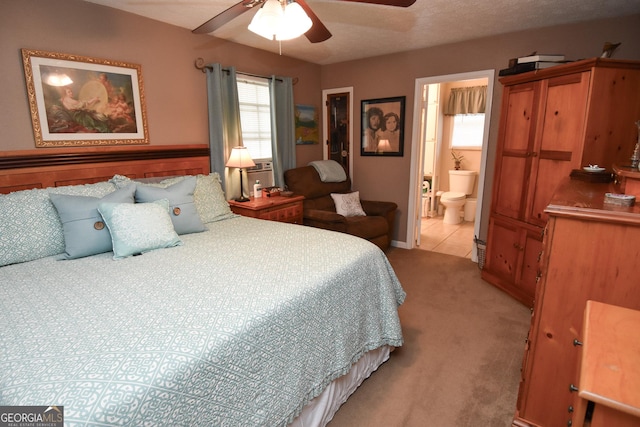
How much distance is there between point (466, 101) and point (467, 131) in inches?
20.1

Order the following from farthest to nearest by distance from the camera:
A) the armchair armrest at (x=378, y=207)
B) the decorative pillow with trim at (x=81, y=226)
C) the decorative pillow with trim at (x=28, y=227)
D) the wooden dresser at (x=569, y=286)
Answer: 1. the armchair armrest at (x=378, y=207)
2. the decorative pillow with trim at (x=81, y=226)
3. the decorative pillow with trim at (x=28, y=227)
4. the wooden dresser at (x=569, y=286)

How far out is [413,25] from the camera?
3.11m

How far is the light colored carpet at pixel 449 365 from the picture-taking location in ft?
5.94

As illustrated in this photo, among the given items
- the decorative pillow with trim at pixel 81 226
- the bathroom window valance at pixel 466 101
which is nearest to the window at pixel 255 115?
the decorative pillow with trim at pixel 81 226

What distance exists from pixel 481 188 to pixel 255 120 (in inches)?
107

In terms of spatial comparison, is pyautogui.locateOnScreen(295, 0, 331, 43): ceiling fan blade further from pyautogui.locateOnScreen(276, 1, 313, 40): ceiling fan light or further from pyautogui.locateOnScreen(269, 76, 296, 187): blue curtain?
pyautogui.locateOnScreen(269, 76, 296, 187): blue curtain

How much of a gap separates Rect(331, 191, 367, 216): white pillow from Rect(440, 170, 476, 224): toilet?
1960 millimetres

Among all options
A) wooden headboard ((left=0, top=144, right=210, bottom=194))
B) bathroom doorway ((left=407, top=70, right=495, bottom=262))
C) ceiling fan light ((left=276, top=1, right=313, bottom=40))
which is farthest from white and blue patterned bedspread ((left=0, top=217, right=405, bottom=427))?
bathroom doorway ((left=407, top=70, right=495, bottom=262))

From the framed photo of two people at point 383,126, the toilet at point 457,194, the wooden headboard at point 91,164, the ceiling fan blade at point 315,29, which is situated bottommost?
the toilet at point 457,194

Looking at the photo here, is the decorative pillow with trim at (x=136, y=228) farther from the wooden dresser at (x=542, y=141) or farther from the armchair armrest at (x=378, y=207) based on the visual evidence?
the wooden dresser at (x=542, y=141)

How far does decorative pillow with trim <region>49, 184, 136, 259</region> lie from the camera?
1970 millimetres

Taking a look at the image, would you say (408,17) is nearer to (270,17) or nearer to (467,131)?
(270,17)

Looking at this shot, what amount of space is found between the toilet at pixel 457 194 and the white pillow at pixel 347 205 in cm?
196

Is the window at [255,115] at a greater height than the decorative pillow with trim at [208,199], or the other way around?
the window at [255,115]
